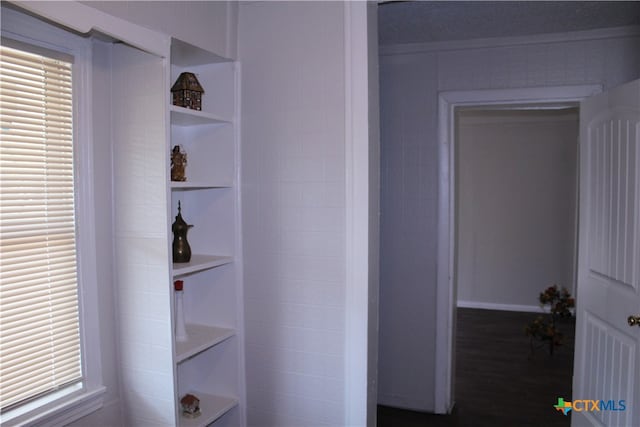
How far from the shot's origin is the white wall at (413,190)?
3.38 metres

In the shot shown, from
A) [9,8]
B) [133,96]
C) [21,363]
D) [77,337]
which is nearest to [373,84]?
[133,96]

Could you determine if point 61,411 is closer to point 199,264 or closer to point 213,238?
point 199,264

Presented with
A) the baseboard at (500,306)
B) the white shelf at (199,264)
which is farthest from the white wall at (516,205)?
the white shelf at (199,264)

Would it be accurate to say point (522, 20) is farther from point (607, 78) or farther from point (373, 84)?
point (373, 84)

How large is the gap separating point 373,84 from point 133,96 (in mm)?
1055

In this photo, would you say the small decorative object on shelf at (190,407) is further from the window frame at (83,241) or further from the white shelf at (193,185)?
the white shelf at (193,185)

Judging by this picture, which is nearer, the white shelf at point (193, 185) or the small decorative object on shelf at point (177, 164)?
the white shelf at point (193, 185)

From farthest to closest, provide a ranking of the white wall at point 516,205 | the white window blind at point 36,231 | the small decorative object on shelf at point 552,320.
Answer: the white wall at point 516,205 < the small decorative object on shelf at point 552,320 < the white window blind at point 36,231

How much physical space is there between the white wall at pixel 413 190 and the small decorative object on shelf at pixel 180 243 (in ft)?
5.34

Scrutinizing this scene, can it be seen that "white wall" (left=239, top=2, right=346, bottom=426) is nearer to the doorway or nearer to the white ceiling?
the white ceiling

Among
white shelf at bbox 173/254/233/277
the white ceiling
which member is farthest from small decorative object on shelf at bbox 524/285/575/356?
white shelf at bbox 173/254/233/277

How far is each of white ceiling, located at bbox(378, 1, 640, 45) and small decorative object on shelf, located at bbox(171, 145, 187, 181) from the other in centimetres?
137

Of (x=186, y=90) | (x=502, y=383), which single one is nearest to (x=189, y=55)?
(x=186, y=90)

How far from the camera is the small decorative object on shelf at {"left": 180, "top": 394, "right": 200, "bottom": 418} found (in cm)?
234
